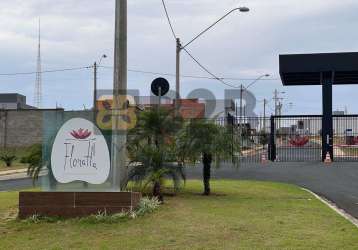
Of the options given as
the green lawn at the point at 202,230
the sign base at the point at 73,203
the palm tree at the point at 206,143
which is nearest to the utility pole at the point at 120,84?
the sign base at the point at 73,203

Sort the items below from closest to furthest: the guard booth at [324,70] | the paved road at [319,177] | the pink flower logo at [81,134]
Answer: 1. the pink flower logo at [81,134]
2. the paved road at [319,177]
3. the guard booth at [324,70]

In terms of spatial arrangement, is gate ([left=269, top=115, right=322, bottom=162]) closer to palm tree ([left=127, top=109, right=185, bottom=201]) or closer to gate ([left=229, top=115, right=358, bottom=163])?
gate ([left=229, top=115, right=358, bottom=163])

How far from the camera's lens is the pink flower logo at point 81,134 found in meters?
12.8

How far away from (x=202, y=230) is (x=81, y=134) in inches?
145

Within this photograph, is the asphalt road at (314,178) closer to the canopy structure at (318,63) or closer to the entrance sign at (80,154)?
the entrance sign at (80,154)

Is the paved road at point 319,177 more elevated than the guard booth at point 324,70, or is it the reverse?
the guard booth at point 324,70

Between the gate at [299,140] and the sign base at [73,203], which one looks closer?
the sign base at [73,203]

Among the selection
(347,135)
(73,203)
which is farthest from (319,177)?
(347,135)

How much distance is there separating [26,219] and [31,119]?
5088cm

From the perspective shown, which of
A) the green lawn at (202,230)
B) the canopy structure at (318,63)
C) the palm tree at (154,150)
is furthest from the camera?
the canopy structure at (318,63)

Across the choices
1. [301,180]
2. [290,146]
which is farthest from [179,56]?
[290,146]

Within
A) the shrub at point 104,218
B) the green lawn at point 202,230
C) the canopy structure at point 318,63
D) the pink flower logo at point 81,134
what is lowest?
the green lawn at point 202,230

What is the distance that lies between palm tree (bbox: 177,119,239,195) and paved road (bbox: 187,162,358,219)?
343 cm

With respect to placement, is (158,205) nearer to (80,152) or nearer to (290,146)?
(80,152)
